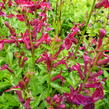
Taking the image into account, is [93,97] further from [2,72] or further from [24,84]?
[2,72]

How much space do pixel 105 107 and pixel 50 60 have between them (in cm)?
82

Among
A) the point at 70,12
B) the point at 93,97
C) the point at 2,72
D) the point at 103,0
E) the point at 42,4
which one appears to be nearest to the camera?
the point at 93,97

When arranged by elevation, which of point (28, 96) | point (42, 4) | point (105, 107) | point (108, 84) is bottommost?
point (105, 107)

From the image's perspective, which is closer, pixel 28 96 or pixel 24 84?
pixel 24 84

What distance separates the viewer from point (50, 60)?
3.90 feet

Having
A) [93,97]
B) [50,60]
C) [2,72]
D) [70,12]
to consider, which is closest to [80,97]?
[93,97]

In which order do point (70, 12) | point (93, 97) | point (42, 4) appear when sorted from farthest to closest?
point (70, 12), point (42, 4), point (93, 97)

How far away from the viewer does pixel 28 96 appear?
123cm

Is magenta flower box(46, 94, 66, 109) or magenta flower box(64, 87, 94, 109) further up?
magenta flower box(64, 87, 94, 109)

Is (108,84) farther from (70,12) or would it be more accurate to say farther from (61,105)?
(70,12)

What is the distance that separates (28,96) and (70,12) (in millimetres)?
3195

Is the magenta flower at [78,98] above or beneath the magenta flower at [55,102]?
above

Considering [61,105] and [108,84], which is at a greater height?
[61,105]

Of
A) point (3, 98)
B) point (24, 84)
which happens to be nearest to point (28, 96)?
point (24, 84)
